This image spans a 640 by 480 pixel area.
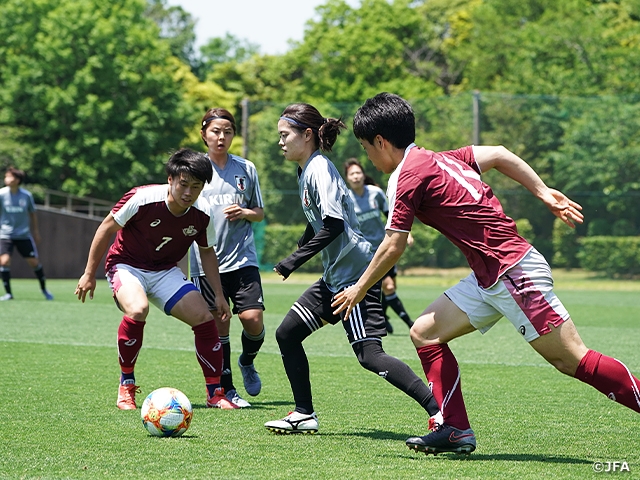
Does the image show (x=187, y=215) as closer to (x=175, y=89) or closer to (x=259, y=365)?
(x=259, y=365)

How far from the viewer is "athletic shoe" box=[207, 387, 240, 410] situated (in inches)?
255

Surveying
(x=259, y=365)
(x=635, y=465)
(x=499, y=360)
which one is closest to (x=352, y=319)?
(x=635, y=465)

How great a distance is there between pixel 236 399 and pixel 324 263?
1525 mm

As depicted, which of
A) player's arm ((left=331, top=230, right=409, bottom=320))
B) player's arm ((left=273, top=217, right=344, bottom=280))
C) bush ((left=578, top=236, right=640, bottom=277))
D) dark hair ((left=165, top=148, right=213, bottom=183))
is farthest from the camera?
bush ((left=578, top=236, right=640, bottom=277))

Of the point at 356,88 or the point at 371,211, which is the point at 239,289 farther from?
the point at 356,88

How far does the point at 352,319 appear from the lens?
5430 mm

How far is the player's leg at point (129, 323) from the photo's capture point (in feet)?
20.6

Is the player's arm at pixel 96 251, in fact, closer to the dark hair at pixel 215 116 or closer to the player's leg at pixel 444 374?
the dark hair at pixel 215 116

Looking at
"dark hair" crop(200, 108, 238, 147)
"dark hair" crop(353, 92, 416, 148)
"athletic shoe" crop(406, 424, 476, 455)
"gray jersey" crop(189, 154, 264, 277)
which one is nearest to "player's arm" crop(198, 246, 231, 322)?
"gray jersey" crop(189, 154, 264, 277)

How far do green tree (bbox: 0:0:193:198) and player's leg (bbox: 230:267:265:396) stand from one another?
3596 cm

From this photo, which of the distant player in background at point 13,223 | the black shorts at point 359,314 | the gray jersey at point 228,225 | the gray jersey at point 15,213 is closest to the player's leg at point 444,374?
the black shorts at point 359,314

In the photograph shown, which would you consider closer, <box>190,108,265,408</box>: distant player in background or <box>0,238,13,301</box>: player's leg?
<box>190,108,265,408</box>: distant player in background

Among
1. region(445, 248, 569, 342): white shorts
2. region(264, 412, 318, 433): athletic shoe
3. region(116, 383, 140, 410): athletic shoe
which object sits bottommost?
region(116, 383, 140, 410): athletic shoe

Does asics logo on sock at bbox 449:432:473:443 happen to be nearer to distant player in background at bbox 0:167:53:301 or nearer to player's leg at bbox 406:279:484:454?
player's leg at bbox 406:279:484:454
